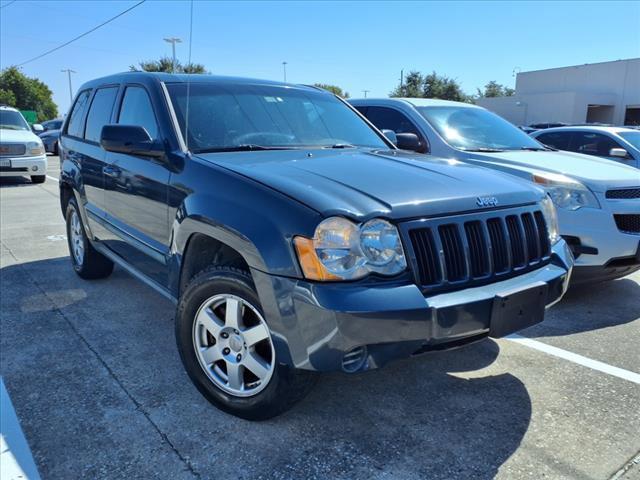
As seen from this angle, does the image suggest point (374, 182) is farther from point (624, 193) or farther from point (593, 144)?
point (593, 144)

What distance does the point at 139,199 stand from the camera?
353 centimetres

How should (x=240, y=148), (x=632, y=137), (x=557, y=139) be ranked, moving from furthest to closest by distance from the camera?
(x=557, y=139) < (x=632, y=137) < (x=240, y=148)

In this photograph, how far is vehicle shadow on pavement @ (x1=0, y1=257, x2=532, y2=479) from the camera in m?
2.41

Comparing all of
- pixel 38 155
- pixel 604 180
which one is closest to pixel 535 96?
pixel 38 155

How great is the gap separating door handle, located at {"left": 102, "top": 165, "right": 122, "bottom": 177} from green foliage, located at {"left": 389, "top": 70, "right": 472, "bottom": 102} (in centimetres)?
5216

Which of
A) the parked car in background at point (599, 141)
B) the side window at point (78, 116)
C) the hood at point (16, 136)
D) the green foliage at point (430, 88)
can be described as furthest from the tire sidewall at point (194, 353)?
the green foliage at point (430, 88)

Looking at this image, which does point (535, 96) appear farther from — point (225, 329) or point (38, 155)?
point (225, 329)

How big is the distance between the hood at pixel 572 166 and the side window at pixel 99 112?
3358 mm

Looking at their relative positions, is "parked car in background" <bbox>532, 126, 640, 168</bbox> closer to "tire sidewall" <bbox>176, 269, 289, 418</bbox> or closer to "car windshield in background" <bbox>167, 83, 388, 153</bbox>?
"car windshield in background" <bbox>167, 83, 388, 153</bbox>

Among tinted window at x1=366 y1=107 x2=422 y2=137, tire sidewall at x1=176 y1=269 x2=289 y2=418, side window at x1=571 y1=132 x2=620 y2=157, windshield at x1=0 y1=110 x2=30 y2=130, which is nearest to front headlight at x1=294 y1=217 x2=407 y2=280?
tire sidewall at x1=176 y1=269 x2=289 y2=418

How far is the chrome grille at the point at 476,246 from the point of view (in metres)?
2.38

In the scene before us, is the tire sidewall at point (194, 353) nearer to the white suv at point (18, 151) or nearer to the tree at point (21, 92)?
the white suv at point (18, 151)

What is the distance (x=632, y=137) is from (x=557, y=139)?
124cm

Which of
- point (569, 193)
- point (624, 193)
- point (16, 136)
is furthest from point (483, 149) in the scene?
point (16, 136)
